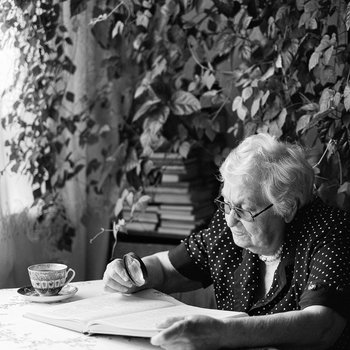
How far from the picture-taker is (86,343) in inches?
63.1

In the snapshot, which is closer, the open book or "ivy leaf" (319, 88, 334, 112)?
the open book

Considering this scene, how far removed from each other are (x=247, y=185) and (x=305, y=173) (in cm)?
17

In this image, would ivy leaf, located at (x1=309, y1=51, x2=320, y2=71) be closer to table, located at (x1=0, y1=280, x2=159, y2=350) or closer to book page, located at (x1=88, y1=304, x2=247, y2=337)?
book page, located at (x1=88, y1=304, x2=247, y2=337)

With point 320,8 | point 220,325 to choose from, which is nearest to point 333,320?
point 220,325

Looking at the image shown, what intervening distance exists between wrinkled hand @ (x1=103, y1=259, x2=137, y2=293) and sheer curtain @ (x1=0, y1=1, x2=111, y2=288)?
29.0 inches

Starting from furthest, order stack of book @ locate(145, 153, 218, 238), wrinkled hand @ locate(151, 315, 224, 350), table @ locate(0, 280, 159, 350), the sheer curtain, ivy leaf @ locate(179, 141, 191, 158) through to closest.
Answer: stack of book @ locate(145, 153, 218, 238) < ivy leaf @ locate(179, 141, 191, 158) < the sheer curtain < table @ locate(0, 280, 159, 350) < wrinkled hand @ locate(151, 315, 224, 350)

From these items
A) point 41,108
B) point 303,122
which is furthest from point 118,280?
point 41,108

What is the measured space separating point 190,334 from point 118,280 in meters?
0.52

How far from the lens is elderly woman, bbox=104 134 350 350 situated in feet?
5.52

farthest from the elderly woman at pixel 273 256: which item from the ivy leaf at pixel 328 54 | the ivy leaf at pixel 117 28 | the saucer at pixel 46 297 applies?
the ivy leaf at pixel 117 28

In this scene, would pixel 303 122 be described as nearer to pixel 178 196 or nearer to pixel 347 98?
pixel 347 98

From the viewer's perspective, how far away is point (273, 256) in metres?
2.00

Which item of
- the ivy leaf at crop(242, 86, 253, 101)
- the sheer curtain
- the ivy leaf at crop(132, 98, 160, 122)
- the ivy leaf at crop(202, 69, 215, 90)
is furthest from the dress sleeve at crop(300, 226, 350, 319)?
the sheer curtain

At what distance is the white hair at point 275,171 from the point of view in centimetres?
192
